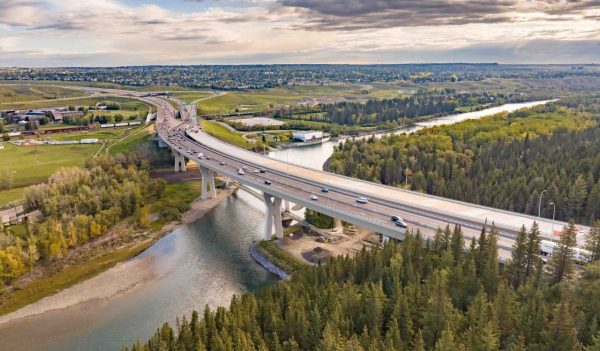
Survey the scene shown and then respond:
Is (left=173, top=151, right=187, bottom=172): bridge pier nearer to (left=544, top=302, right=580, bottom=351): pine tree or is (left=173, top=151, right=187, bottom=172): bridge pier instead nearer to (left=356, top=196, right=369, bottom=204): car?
(left=356, top=196, right=369, bottom=204): car

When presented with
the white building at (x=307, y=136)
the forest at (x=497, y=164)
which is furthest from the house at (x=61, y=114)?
the forest at (x=497, y=164)

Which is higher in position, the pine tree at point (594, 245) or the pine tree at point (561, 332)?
the pine tree at point (594, 245)

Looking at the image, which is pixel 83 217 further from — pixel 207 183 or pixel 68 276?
pixel 207 183

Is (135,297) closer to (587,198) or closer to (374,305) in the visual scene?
(374,305)

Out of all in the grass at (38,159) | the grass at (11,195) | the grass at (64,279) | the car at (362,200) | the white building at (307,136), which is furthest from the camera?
the white building at (307,136)

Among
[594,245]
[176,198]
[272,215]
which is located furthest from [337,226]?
[176,198]

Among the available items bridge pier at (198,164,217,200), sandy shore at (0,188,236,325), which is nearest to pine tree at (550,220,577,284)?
sandy shore at (0,188,236,325)

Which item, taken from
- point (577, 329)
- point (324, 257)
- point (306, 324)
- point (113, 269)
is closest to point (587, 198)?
point (324, 257)

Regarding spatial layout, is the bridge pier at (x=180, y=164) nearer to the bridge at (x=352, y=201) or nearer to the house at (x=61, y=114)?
the bridge at (x=352, y=201)

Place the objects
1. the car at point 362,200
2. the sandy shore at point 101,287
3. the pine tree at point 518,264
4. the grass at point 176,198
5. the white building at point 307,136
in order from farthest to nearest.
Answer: the white building at point 307,136 → the grass at point 176,198 → the car at point 362,200 → the sandy shore at point 101,287 → the pine tree at point 518,264
